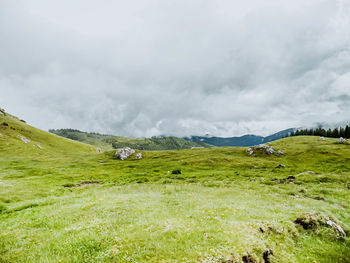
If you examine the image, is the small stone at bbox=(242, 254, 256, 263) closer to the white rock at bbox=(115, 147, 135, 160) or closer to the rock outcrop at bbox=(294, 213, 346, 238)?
the rock outcrop at bbox=(294, 213, 346, 238)

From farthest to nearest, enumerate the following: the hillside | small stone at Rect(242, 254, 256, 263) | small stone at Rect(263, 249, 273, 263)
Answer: the hillside
small stone at Rect(263, 249, 273, 263)
small stone at Rect(242, 254, 256, 263)

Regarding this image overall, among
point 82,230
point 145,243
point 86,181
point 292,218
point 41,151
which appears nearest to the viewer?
point 145,243

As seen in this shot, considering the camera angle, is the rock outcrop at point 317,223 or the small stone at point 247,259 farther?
the rock outcrop at point 317,223

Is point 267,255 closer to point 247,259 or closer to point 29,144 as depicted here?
point 247,259

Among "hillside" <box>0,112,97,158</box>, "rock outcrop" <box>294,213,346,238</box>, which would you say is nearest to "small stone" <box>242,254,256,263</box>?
"rock outcrop" <box>294,213,346,238</box>

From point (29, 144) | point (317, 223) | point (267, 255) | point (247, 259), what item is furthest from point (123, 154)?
point (247, 259)

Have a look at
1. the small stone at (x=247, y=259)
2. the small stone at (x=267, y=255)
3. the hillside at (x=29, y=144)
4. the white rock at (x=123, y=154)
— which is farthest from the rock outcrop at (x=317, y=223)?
the hillside at (x=29, y=144)

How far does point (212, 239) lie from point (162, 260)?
3.48 m

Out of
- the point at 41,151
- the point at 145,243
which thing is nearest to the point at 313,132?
the point at 145,243

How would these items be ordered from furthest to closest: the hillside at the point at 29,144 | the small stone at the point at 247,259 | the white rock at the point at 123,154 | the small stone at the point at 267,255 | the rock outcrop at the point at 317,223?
the hillside at the point at 29,144 → the white rock at the point at 123,154 → the rock outcrop at the point at 317,223 → the small stone at the point at 267,255 → the small stone at the point at 247,259

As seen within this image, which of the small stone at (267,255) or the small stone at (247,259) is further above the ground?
the small stone at (247,259)

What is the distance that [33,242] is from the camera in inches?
464

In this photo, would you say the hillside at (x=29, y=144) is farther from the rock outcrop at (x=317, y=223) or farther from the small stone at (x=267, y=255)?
the rock outcrop at (x=317, y=223)

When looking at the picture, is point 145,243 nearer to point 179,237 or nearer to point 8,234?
point 179,237
